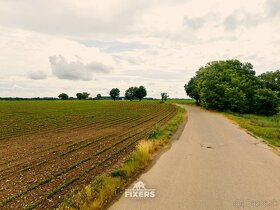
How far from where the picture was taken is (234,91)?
159 ft

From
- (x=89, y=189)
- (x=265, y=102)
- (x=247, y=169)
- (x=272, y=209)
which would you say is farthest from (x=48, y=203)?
(x=265, y=102)

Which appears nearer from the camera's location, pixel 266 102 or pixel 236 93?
pixel 236 93

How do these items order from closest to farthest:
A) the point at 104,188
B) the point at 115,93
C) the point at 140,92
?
the point at 104,188, the point at 140,92, the point at 115,93

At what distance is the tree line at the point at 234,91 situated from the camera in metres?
49.9

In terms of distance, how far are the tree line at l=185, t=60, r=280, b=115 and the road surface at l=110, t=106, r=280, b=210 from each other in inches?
1502

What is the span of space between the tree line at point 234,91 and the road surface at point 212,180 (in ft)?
125

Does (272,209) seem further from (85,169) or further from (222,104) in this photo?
(222,104)

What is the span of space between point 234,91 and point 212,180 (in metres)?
43.6

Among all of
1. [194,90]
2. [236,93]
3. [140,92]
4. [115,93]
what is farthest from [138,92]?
[236,93]

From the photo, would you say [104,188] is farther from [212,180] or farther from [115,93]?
[115,93]

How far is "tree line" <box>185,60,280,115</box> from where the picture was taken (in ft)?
164

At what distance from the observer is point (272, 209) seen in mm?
6203

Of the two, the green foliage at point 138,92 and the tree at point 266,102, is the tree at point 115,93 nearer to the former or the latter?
→ the green foliage at point 138,92

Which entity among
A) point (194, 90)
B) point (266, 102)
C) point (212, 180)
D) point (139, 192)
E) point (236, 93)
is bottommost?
point (139, 192)
